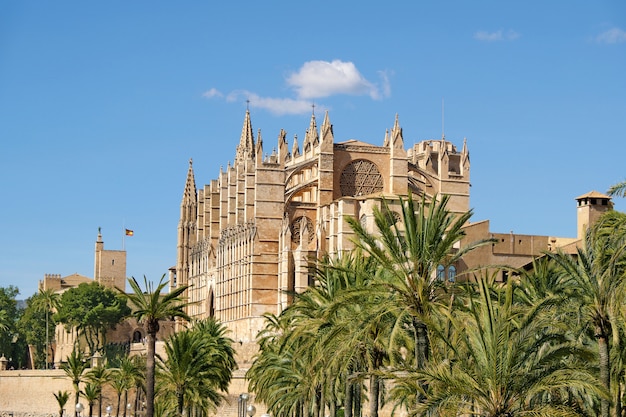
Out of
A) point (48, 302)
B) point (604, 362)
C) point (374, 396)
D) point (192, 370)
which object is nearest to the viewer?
point (604, 362)

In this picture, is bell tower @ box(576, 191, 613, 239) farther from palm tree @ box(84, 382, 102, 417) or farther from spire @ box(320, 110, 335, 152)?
palm tree @ box(84, 382, 102, 417)

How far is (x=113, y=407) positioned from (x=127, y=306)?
31594mm

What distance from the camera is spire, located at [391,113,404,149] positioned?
74.2m

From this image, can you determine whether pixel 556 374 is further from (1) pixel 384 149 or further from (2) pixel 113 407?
(2) pixel 113 407

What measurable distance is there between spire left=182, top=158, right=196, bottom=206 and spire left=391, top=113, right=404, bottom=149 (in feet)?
100

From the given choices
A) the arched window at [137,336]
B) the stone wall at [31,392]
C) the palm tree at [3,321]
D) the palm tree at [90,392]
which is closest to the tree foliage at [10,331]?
the palm tree at [3,321]

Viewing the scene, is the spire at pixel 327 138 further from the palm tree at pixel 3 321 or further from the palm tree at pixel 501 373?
the palm tree at pixel 501 373

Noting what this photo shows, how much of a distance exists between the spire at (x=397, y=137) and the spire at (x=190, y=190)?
100 feet

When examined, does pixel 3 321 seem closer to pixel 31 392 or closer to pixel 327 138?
pixel 31 392

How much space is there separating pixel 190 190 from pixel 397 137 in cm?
3223

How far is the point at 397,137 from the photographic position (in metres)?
74.4

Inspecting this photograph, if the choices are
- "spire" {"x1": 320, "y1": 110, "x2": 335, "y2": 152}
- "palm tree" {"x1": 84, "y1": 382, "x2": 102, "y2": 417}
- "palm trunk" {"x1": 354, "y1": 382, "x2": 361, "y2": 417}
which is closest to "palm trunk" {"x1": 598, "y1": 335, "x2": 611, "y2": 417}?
"palm trunk" {"x1": 354, "y1": 382, "x2": 361, "y2": 417}

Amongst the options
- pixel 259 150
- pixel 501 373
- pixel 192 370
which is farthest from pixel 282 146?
pixel 501 373

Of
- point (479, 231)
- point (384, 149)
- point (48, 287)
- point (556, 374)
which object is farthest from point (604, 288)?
point (48, 287)
